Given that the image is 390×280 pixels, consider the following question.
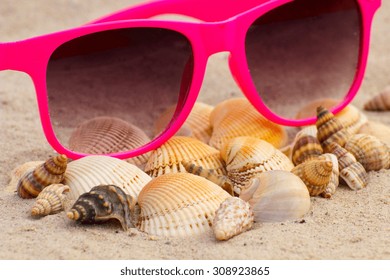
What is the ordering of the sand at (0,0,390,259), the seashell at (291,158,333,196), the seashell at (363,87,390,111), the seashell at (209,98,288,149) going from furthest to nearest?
1. the seashell at (363,87,390,111)
2. the seashell at (209,98,288,149)
3. the seashell at (291,158,333,196)
4. the sand at (0,0,390,259)

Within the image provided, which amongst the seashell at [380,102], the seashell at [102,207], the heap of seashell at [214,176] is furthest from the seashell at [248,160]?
the seashell at [380,102]

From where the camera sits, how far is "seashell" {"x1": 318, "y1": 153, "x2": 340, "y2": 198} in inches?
67.7

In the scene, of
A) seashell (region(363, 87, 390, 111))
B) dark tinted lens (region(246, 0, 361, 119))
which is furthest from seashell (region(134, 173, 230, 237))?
seashell (region(363, 87, 390, 111))

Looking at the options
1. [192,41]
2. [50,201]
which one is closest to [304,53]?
[192,41]

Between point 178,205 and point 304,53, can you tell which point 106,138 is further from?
point 304,53

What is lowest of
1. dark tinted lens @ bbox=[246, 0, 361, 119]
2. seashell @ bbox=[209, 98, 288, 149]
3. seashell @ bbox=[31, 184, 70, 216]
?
seashell @ bbox=[31, 184, 70, 216]

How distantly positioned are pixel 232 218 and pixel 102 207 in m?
0.30

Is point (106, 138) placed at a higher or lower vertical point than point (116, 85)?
lower

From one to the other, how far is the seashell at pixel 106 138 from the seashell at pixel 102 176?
0.51 feet

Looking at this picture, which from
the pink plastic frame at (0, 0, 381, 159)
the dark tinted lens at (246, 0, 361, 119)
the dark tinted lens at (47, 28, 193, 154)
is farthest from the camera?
the dark tinted lens at (246, 0, 361, 119)

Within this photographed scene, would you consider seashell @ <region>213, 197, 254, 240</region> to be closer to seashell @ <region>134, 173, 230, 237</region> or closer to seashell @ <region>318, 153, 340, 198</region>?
seashell @ <region>134, 173, 230, 237</region>

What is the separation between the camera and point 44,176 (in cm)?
167

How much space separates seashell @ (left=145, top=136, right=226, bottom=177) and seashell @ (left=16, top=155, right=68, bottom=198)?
0.27m

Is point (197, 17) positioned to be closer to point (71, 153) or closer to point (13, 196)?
point (71, 153)
